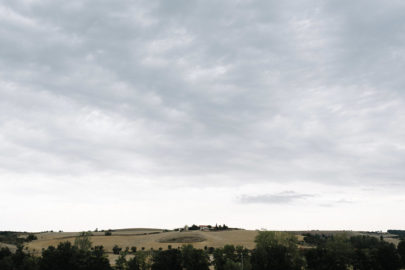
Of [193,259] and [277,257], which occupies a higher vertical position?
[277,257]

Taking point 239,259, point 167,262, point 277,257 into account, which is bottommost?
point 167,262

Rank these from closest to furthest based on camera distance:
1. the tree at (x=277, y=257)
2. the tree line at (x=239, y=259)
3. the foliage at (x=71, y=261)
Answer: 1. the tree at (x=277, y=257)
2. the tree line at (x=239, y=259)
3. the foliage at (x=71, y=261)

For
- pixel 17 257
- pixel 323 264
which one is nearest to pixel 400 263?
pixel 323 264


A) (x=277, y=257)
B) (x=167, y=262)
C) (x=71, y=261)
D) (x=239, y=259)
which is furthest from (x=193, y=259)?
(x=71, y=261)

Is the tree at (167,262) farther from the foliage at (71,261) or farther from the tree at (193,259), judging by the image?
the foliage at (71,261)

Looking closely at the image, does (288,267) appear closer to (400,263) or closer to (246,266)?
(246,266)

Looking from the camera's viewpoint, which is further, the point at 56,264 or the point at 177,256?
the point at 177,256

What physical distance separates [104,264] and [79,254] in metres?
8.87

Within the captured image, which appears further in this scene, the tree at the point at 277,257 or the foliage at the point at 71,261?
the foliage at the point at 71,261

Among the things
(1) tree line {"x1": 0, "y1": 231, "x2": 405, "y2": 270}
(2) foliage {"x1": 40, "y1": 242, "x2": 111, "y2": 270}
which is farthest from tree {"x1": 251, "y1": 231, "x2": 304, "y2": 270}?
(2) foliage {"x1": 40, "y1": 242, "x2": 111, "y2": 270}

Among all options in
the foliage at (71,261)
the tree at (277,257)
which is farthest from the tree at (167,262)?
the tree at (277,257)

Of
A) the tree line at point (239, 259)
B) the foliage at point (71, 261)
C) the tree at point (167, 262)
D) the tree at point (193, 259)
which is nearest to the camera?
the tree line at point (239, 259)

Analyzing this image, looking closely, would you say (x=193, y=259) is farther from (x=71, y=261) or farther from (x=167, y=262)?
(x=71, y=261)

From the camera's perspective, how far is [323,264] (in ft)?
A: 424
